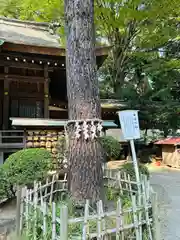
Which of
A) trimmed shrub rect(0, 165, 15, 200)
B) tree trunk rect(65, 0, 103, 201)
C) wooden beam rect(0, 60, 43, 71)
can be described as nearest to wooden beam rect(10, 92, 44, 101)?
wooden beam rect(0, 60, 43, 71)

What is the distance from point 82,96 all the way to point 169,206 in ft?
9.63

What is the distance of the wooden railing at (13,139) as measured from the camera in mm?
7969

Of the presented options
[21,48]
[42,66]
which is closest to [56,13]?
[42,66]

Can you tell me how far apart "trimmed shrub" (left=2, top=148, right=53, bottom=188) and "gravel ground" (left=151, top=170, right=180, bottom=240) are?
2397mm

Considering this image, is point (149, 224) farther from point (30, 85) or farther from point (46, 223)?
point (30, 85)

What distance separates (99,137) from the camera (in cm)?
417

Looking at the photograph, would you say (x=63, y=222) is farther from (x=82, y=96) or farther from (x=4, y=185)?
(x=4, y=185)

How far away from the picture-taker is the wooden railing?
7.97 metres

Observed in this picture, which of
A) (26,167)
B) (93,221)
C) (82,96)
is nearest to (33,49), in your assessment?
(26,167)

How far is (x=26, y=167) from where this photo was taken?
200 inches

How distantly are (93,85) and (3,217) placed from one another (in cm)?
Result: 287

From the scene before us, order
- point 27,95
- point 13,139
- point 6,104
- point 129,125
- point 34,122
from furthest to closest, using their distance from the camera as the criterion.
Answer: point 27,95 → point 6,104 → point 13,139 → point 34,122 → point 129,125

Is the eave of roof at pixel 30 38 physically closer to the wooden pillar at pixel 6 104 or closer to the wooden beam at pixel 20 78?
the wooden beam at pixel 20 78

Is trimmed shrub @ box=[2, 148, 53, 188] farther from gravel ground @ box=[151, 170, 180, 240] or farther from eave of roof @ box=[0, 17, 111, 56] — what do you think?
eave of roof @ box=[0, 17, 111, 56]
